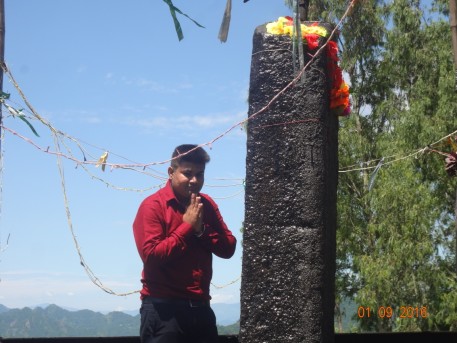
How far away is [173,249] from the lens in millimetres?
3746

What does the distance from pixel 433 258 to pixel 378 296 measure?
193 cm

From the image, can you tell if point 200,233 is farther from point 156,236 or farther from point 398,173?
point 398,173

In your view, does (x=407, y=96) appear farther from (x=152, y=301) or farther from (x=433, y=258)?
(x=152, y=301)

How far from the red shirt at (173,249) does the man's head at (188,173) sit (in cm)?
6

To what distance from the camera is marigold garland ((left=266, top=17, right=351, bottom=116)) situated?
4.51 m

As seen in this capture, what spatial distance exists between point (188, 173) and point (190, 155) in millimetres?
93

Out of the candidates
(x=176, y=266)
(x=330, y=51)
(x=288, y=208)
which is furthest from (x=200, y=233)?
(x=330, y=51)

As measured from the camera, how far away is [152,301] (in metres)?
3.85

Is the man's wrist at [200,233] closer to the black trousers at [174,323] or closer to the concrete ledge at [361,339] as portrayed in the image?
the black trousers at [174,323]

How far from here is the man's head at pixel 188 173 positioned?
4066mm

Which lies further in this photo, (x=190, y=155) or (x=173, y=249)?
(x=190, y=155)

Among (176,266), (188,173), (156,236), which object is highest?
(188,173)

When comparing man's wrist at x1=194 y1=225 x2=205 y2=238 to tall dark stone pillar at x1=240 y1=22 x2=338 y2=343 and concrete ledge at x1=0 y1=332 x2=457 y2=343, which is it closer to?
tall dark stone pillar at x1=240 y1=22 x2=338 y2=343

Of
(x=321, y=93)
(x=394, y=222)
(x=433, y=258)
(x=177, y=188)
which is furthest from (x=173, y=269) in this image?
(x=433, y=258)
